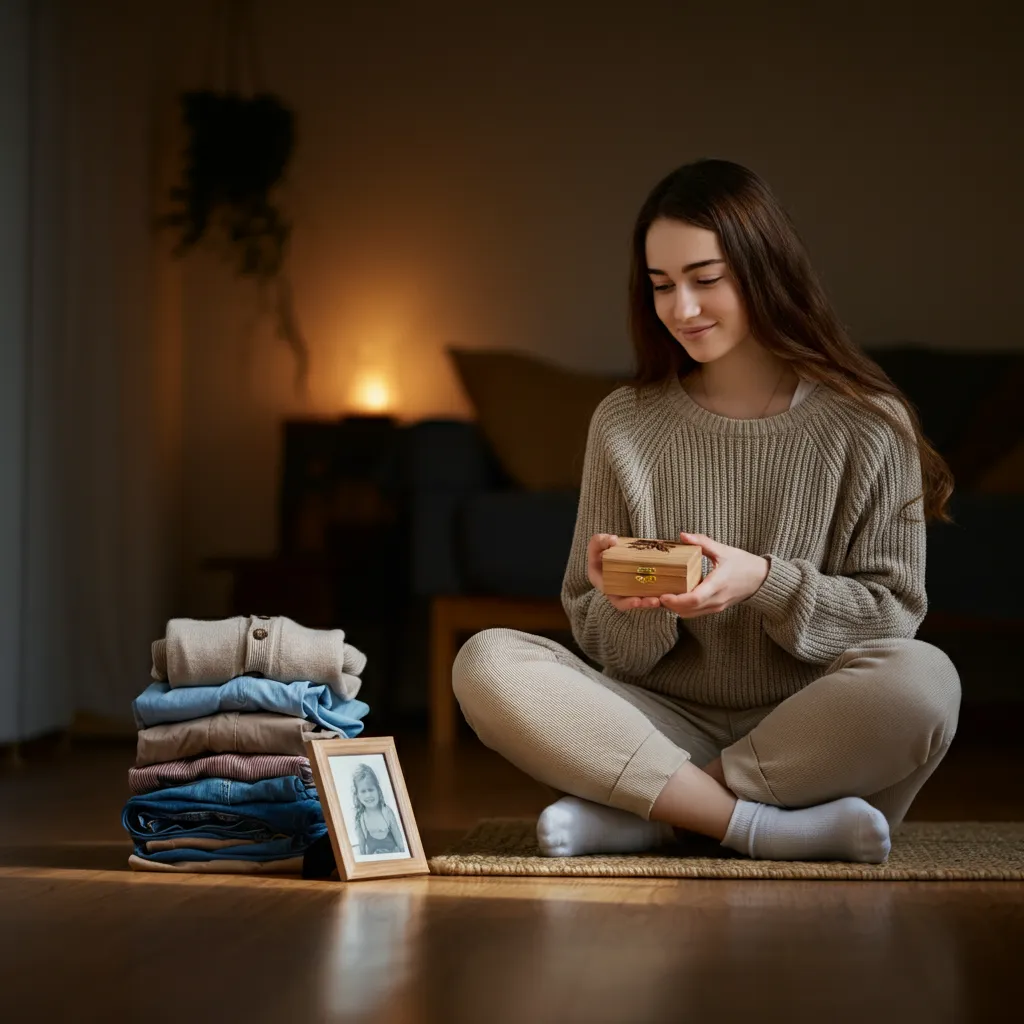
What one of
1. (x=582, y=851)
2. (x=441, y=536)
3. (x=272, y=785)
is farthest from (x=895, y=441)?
(x=441, y=536)

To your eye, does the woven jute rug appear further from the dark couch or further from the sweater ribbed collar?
the dark couch

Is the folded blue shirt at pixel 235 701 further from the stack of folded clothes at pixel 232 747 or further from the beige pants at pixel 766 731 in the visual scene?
the beige pants at pixel 766 731

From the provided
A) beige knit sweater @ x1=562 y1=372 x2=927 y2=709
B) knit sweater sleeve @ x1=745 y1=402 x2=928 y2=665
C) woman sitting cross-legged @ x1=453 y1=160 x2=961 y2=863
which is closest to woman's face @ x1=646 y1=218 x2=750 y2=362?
woman sitting cross-legged @ x1=453 y1=160 x2=961 y2=863

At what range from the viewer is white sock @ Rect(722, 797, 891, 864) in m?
1.80

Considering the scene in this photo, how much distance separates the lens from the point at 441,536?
11.5 ft

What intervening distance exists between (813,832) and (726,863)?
0.11 m

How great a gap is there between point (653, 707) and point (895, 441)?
452 mm

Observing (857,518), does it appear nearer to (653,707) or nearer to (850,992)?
(653,707)

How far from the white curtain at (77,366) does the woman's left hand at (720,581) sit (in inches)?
71.0

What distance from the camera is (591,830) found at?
1854 millimetres

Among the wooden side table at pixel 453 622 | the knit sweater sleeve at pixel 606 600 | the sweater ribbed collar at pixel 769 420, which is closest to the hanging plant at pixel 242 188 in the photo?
the wooden side table at pixel 453 622

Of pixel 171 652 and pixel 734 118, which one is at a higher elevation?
pixel 734 118

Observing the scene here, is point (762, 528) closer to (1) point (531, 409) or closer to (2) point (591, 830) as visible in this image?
(2) point (591, 830)

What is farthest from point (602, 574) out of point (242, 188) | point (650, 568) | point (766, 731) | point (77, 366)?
point (242, 188)
